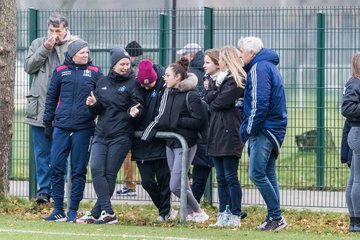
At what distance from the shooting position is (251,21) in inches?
589

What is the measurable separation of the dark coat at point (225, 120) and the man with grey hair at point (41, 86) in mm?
2446

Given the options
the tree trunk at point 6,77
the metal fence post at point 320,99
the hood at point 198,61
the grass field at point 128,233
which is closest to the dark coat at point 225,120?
the grass field at point 128,233

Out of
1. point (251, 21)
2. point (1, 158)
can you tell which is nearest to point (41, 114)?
point (1, 158)

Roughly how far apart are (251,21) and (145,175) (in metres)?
3.09

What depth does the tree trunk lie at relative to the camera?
14.2 meters

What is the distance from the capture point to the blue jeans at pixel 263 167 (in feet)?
39.5

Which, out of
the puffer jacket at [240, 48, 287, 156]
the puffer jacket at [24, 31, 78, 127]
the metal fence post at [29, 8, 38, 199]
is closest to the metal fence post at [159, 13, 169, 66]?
the puffer jacket at [24, 31, 78, 127]

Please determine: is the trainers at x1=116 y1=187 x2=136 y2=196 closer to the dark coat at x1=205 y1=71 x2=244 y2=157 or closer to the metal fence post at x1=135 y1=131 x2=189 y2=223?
the metal fence post at x1=135 y1=131 x2=189 y2=223

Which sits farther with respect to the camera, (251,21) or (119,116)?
(251,21)

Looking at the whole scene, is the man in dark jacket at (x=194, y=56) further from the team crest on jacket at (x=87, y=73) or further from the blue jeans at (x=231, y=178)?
the blue jeans at (x=231, y=178)

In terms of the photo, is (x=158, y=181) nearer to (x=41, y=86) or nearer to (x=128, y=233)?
(x=128, y=233)

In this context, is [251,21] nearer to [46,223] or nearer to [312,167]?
[312,167]

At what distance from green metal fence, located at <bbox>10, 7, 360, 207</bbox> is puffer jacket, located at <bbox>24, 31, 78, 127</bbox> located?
1.10m

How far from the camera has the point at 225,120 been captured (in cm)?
1259
